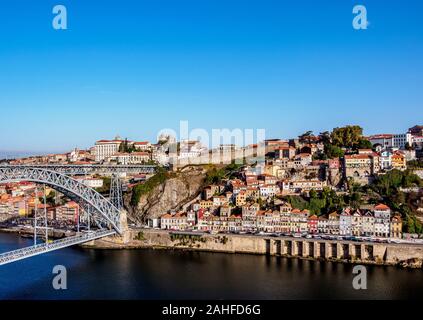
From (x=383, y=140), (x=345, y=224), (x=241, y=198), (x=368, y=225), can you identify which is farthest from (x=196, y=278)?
(x=383, y=140)

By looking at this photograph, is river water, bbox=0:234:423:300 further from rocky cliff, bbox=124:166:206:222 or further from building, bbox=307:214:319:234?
rocky cliff, bbox=124:166:206:222

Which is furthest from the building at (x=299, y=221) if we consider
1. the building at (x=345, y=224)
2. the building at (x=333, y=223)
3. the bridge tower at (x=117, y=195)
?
the bridge tower at (x=117, y=195)

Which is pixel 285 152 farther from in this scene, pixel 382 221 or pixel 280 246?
pixel 280 246

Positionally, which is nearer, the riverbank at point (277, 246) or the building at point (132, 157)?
the riverbank at point (277, 246)

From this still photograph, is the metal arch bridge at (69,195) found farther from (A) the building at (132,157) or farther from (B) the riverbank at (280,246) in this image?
(A) the building at (132,157)

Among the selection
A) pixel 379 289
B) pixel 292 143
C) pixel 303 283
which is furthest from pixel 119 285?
pixel 292 143

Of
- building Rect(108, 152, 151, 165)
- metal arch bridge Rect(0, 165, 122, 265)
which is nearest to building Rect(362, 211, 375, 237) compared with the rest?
metal arch bridge Rect(0, 165, 122, 265)
